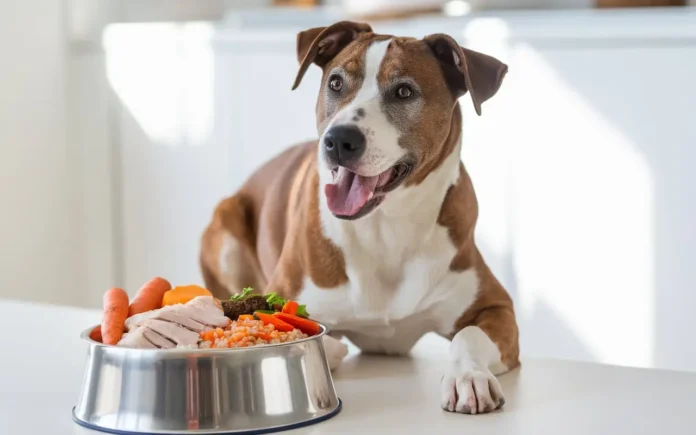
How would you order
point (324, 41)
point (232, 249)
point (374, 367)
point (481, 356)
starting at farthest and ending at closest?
point (232, 249)
point (324, 41)
point (374, 367)
point (481, 356)

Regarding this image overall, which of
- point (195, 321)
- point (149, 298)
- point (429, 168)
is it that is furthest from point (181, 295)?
point (429, 168)

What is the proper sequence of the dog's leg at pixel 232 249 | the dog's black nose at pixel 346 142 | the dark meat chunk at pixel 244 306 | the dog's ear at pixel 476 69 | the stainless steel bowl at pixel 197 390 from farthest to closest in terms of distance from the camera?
the dog's leg at pixel 232 249 → the dog's ear at pixel 476 69 → the dog's black nose at pixel 346 142 → the dark meat chunk at pixel 244 306 → the stainless steel bowl at pixel 197 390

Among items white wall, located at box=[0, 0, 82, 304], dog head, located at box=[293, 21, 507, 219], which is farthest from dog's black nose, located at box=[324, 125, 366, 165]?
white wall, located at box=[0, 0, 82, 304]

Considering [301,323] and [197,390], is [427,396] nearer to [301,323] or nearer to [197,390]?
[301,323]

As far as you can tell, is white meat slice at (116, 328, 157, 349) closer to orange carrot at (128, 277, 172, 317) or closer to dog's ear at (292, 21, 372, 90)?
orange carrot at (128, 277, 172, 317)

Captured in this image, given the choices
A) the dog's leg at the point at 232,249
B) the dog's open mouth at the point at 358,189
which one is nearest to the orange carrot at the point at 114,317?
the dog's open mouth at the point at 358,189

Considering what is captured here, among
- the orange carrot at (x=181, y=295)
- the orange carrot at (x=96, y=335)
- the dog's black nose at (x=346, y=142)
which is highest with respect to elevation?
the dog's black nose at (x=346, y=142)

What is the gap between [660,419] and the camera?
Answer: 1476mm

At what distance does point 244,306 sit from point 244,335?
0.15 m

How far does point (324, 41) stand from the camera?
2.03 m

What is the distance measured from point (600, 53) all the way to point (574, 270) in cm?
76

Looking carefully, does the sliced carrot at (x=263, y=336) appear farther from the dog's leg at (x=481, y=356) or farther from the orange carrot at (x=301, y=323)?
the dog's leg at (x=481, y=356)

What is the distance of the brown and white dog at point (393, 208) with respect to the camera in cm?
180

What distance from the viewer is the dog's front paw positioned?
5.01 ft
